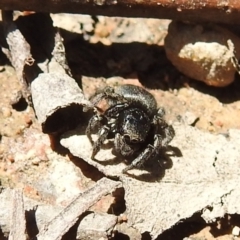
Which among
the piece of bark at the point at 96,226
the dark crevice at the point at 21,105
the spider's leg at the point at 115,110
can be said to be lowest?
the piece of bark at the point at 96,226

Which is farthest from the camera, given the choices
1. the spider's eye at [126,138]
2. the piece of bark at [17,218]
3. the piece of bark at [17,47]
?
the piece of bark at [17,47]

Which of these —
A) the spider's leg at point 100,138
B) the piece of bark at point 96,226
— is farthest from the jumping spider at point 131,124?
the piece of bark at point 96,226

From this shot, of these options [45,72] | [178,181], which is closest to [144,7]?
[45,72]

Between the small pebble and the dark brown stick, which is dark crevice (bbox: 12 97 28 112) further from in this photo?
the small pebble

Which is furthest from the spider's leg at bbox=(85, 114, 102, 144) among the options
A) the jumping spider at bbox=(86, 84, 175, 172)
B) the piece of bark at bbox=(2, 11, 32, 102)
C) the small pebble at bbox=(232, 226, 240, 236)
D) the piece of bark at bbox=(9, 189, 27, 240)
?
the small pebble at bbox=(232, 226, 240, 236)

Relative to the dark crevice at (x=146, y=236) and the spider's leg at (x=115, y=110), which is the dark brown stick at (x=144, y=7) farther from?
the dark crevice at (x=146, y=236)

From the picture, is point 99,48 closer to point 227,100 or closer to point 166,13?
point 166,13

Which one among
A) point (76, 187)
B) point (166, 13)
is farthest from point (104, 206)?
point (166, 13)
